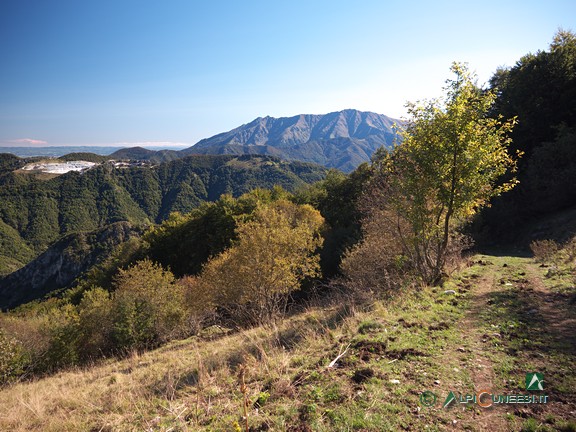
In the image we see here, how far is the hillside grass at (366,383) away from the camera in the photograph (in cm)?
448

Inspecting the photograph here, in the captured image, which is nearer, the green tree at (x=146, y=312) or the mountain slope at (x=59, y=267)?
the green tree at (x=146, y=312)

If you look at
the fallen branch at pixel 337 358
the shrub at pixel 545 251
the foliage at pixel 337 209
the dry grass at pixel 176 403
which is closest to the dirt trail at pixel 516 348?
the fallen branch at pixel 337 358

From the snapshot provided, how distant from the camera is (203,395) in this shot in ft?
20.4

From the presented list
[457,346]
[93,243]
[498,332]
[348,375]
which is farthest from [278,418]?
[93,243]

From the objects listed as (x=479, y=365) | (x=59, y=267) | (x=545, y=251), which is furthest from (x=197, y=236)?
(x=59, y=267)

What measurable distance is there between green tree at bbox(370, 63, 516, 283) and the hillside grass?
382cm

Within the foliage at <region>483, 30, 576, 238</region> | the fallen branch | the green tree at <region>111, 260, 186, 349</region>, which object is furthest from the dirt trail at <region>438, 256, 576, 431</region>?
the foliage at <region>483, 30, 576, 238</region>

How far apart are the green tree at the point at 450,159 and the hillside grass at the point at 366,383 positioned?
3.82m

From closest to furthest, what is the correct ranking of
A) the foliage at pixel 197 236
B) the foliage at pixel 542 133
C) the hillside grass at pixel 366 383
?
the hillside grass at pixel 366 383, the foliage at pixel 542 133, the foliage at pixel 197 236

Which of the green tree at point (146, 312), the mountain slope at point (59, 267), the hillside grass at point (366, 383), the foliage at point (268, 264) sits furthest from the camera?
the mountain slope at point (59, 267)

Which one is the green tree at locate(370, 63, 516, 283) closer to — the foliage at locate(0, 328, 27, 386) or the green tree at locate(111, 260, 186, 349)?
the green tree at locate(111, 260, 186, 349)

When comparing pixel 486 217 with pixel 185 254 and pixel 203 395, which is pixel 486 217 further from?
pixel 185 254

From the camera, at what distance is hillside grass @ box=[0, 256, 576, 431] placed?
14.7 feet

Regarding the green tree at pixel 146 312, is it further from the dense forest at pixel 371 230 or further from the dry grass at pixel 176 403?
the dry grass at pixel 176 403
